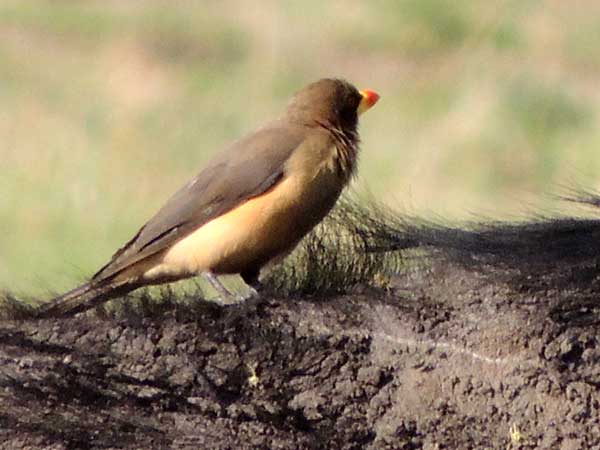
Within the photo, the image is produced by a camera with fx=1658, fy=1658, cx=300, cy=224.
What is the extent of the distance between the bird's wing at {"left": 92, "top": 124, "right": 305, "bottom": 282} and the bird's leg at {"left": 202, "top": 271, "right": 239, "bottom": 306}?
0.75 ft

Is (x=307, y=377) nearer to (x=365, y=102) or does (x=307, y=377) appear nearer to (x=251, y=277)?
(x=251, y=277)

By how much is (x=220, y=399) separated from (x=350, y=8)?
15.8 meters

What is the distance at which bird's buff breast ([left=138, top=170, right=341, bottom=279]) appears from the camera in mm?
6473

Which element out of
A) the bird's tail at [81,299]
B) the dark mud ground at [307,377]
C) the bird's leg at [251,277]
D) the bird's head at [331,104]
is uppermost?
the bird's head at [331,104]

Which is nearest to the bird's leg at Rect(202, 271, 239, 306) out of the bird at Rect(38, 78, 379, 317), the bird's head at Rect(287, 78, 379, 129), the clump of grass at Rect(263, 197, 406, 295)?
the bird at Rect(38, 78, 379, 317)

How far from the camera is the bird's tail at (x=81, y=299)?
16.8 feet

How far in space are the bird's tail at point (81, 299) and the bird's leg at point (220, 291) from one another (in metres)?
0.35

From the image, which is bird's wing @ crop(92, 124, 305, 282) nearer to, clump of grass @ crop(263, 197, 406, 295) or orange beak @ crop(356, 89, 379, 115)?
orange beak @ crop(356, 89, 379, 115)

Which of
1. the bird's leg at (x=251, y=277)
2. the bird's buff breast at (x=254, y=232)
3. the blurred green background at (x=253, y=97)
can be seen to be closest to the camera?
the bird's leg at (x=251, y=277)

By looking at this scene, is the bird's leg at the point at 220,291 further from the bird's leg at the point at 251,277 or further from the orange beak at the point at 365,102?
the orange beak at the point at 365,102

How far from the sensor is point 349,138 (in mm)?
7082

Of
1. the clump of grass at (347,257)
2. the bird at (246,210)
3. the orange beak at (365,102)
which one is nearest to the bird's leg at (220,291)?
the bird at (246,210)

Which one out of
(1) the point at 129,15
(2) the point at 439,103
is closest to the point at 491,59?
(2) the point at 439,103

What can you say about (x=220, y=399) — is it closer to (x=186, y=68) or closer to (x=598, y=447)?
(x=598, y=447)
